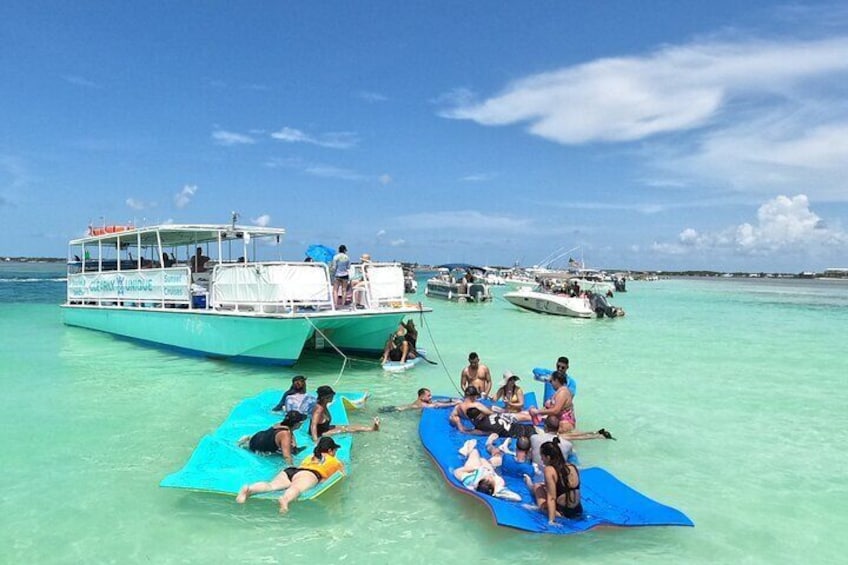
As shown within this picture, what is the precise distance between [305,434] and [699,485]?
5890mm

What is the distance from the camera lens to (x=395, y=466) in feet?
26.9

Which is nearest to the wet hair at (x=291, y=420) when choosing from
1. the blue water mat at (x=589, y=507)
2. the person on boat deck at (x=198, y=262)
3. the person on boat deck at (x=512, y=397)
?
the blue water mat at (x=589, y=507)

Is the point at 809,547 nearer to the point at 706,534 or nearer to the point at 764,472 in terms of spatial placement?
the point at 706,534

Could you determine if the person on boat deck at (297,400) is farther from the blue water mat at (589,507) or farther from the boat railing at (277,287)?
the boat railing at (277,287)

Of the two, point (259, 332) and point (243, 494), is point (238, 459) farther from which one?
point (259, 332)

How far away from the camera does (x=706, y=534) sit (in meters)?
6.47

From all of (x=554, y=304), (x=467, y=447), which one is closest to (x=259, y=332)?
(x=467, y=447)

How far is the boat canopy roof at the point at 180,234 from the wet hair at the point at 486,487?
10.4 meters

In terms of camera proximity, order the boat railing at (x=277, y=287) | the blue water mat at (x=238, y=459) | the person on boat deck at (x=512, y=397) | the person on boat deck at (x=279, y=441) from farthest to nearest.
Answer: the boat railing at (x=277, y=287)
the person on boat deck at (x=512, y=397)
the person on boat deck at (x=279, y=441)
the blue water mat at (x=238, y=459)

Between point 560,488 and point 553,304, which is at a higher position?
point 553,304

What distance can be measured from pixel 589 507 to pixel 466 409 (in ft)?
11.3

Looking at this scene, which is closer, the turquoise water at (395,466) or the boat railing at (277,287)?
the turquoise water at (395,466)

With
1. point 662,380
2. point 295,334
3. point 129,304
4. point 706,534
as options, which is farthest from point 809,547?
point 129,304

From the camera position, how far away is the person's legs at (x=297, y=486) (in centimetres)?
648
